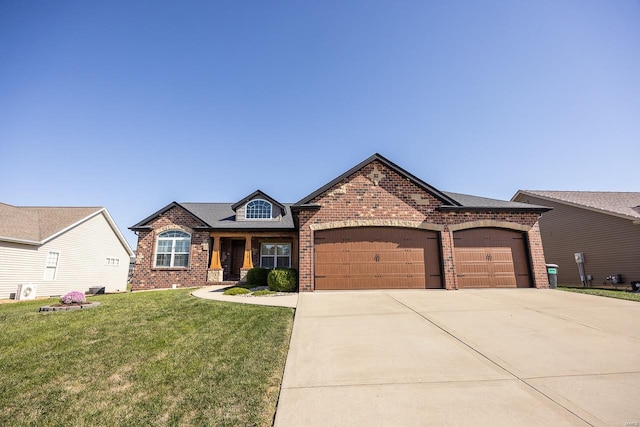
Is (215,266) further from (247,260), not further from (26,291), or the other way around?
(26,291)

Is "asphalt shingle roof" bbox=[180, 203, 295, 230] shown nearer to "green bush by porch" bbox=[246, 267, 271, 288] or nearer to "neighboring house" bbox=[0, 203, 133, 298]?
"green bush by porch" bbox=[246, 267, 271, 288]

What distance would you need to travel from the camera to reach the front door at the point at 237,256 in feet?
63.3

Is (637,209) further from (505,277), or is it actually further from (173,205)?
(173,205)

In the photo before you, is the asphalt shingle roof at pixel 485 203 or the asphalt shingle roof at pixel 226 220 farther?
the asphalt shingle roof at pixel 226 220

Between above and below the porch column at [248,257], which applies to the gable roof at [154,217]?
above

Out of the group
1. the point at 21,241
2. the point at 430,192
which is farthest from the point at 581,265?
the point at 21,241

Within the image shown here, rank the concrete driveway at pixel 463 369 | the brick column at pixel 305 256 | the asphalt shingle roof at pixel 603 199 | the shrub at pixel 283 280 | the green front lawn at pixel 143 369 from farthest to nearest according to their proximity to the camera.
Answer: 1. the asphalt shingle roof at pixel 603 199
2. the shrub at pixel 283 280
3. the brick column at pixel 305 256
4. the green front lawn at pixel 143 369
5. the concrete driveway at pixel 463 369

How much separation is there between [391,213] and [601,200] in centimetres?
1758

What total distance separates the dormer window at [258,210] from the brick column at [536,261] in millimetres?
14971

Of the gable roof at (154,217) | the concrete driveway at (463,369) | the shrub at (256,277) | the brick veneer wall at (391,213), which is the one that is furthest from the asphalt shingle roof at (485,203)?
the gable roof at (154,217)

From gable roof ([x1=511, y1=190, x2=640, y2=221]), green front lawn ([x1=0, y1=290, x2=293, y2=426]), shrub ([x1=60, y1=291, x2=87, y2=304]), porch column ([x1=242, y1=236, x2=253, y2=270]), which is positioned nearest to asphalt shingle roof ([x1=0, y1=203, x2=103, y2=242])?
shrub ([x1=60, y1=291, x2=87, y2=304])

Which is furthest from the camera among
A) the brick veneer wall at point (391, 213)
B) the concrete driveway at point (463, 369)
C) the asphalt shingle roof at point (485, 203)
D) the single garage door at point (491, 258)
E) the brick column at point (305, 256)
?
the asphalt shingle roof at point (485, 203)

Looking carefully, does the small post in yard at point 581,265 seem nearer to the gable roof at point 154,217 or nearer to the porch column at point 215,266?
the porch column at point 215,266

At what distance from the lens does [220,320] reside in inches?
282
